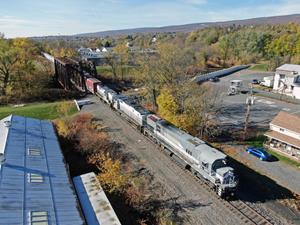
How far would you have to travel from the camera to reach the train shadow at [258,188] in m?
29.0

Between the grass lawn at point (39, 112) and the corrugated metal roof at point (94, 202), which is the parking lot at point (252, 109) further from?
the grass lawn at point (39, 112)

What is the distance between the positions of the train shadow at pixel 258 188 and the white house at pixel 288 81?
140ft

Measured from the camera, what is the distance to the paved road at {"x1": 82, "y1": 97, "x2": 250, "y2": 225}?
2550 centimetres

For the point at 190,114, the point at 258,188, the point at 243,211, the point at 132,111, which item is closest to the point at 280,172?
the point at 258,188

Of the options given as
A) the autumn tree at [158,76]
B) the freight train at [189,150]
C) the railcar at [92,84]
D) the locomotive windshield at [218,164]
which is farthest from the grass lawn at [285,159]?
the railcar at [92,84]

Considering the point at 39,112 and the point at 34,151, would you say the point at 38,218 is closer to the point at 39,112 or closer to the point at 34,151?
the point at 34,151

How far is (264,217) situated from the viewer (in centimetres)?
2552

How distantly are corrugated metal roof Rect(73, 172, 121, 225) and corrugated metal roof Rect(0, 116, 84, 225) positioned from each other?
55.2 inches

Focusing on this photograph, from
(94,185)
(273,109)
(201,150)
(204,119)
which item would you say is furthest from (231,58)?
(94,185)

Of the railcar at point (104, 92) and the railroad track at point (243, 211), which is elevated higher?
the railcar at point (104, 92)

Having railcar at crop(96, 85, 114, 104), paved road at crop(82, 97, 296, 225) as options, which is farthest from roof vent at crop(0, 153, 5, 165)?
railcar at crop(96, 85, 114, 104)

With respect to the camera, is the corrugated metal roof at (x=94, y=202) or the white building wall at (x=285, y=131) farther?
the white building wall at (x=285, y=131)

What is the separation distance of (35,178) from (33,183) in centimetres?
96

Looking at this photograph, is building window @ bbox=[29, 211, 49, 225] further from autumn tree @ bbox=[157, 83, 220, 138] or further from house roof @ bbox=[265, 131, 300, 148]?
house roof @ bbox=[265, 131, 300, 148]
